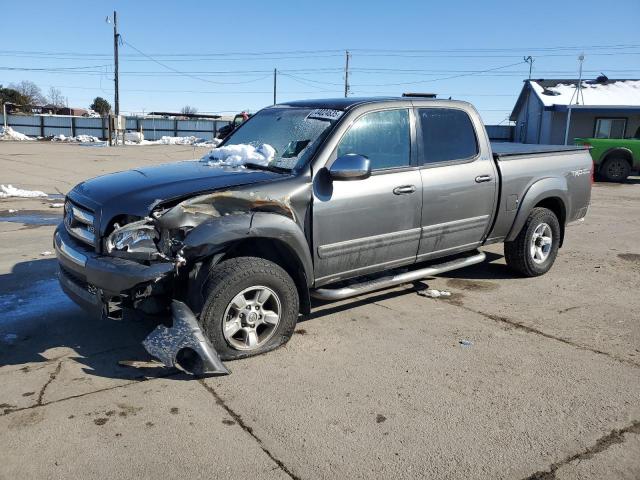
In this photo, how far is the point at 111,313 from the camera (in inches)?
148

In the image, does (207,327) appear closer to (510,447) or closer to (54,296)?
(510,447)

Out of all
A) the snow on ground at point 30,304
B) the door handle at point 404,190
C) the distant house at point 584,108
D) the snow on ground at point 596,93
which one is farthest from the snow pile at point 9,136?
the door handle at point 404,190

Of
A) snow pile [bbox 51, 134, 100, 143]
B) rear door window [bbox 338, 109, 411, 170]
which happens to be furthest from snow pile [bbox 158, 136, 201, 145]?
rear door window [bbox 338, 109, 411, 170]

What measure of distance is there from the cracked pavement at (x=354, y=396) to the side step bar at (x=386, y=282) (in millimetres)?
353

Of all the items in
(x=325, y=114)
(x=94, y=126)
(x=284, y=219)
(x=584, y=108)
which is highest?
(x=584, y=108)

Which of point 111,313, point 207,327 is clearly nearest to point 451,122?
point 207,327

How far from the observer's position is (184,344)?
365 cm

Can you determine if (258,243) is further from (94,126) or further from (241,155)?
(94,126)

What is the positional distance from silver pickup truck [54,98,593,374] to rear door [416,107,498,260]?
1cm

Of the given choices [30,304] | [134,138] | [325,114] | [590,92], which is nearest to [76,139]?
[134,138]

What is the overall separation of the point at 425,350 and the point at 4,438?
283 centimetres

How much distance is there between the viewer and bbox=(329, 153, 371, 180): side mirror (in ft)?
13.9

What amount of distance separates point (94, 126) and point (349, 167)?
46.9 m

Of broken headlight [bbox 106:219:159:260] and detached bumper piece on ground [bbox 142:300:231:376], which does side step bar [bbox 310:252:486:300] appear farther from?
broken headlight [bbox 106:219:159:260]
